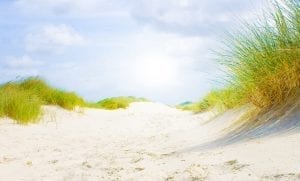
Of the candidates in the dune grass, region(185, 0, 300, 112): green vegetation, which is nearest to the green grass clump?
Answer: the dune grass

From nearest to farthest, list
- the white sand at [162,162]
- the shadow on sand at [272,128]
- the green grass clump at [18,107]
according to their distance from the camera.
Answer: the white sand at [162,162], the shadow on sand at [272,128], the green grass clump at [18,107]

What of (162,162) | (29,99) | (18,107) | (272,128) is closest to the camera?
(162,162)

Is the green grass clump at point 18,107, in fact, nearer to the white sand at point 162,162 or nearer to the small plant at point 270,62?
the white sand at point 162,162

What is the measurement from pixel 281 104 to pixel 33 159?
2111mm

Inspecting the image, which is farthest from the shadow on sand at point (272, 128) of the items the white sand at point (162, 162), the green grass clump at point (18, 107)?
the green grass clump at point (18, 107)

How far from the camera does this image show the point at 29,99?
324 inches

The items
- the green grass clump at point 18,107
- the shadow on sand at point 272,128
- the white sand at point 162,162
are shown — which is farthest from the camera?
the green grass clump at point 18,107

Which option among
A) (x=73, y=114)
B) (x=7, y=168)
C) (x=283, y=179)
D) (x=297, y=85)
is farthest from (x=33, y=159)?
(x=73, y=114)

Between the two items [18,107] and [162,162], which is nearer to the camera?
[162,162]

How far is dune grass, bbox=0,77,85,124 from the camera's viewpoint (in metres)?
7.18

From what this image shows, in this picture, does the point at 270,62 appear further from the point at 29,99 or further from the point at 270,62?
the point at 29,99

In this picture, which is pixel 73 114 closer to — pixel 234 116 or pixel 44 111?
pixel 44 111

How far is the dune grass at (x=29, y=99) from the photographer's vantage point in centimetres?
718

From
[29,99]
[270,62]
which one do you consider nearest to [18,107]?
[29,99]
